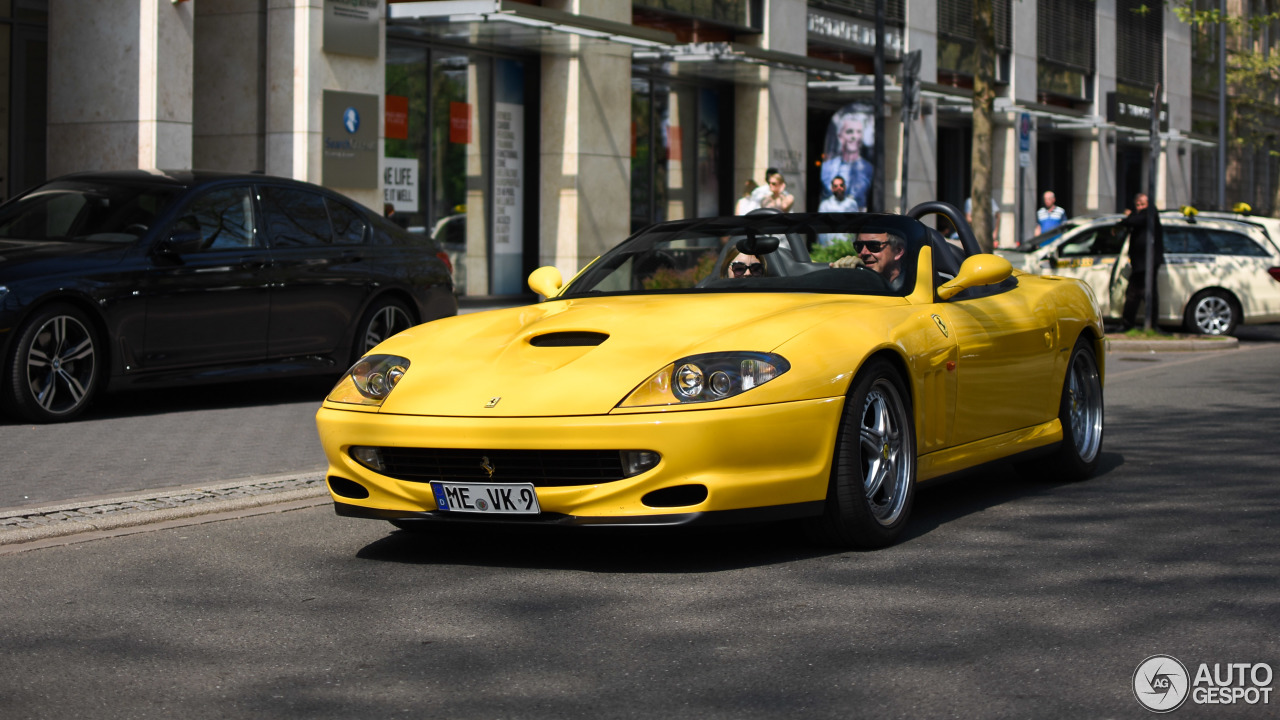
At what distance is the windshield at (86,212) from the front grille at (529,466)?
5605 millimetres

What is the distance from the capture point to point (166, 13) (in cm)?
1669

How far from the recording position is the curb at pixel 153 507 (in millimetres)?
6441

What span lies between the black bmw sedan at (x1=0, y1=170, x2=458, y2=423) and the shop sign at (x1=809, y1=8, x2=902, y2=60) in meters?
18.7

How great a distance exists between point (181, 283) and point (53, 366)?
0.96 m

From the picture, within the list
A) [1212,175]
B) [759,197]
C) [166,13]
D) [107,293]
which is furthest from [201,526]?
[1212,175]

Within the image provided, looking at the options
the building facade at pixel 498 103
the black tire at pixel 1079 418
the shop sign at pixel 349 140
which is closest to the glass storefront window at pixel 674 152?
the building facade at pixel 498 103

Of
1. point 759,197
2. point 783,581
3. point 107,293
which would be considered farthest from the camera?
point 759,197

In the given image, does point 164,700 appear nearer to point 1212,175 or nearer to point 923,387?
point 923,387

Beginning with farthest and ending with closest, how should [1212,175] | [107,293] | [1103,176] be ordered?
[1212,175]
[1103,176]
[107,293]

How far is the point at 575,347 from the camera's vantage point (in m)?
5.84

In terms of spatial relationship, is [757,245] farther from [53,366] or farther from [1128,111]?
[1128,111]

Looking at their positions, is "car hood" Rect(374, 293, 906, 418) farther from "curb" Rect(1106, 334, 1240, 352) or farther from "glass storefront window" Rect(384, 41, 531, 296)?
"glass storefront window" Rect(384, 41, 531, 296)

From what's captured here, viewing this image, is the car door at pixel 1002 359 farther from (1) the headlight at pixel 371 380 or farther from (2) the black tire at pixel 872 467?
(1) the headlight at pixel 371 380

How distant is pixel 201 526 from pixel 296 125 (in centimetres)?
1231
